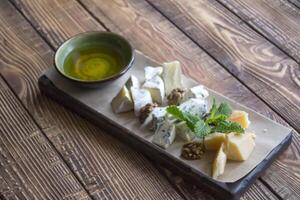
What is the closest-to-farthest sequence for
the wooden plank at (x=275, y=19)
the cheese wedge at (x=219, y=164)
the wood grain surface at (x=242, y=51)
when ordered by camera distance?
the cheese wedge at (x=219, y=164)
the wood grain surface at (x=242, y=51)
the wooden plank at (x=275, y=19)

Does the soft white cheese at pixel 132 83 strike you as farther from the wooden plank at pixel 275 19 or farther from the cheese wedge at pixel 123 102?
the wooden plank at pixel 275 19

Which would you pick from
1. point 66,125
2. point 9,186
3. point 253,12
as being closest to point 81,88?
point 66,125

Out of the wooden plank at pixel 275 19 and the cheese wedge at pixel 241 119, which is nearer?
the cheese wedge at pixel 241 119

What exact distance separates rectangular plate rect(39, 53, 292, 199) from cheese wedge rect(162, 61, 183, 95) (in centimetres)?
3

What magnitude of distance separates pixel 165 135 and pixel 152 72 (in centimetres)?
18

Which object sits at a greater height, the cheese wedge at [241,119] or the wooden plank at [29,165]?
the cheese wedge at [241,119]

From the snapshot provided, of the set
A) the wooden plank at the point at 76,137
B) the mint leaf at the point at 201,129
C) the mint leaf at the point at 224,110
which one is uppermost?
the mint leaf at the point at 224,110

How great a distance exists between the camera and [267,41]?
4.41 ft

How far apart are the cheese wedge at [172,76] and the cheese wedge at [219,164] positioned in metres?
0.20

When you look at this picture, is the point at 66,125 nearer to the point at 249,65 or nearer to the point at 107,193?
the point at 107,193

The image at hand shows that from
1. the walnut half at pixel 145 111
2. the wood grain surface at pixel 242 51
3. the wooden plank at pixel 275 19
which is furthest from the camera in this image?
the wooden plank at pixel 275 19

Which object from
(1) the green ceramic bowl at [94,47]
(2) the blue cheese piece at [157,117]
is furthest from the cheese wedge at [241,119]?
(1) the green ceramic bowl at [94,47]

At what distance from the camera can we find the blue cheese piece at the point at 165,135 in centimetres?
106

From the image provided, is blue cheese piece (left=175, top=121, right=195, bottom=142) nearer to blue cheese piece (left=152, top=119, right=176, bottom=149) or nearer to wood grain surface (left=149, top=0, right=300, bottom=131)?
blue cheese piece (left=152, top=119, right=176, bottom=149)
